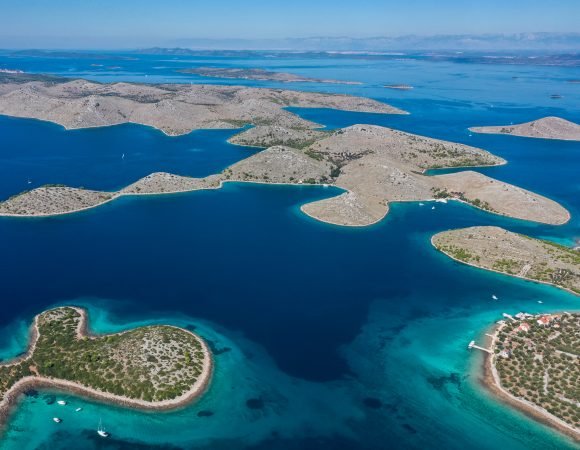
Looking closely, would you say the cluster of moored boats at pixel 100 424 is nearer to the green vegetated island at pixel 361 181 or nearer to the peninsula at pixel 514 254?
the green vegetated island at pixel 361 181

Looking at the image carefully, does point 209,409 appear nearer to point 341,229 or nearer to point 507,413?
point 507,413

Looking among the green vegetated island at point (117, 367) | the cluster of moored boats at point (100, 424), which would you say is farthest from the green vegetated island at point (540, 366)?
the cluster of moored boats at point (100, 424)

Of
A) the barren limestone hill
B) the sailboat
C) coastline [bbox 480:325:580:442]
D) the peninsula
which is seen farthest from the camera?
the barren limestone hill

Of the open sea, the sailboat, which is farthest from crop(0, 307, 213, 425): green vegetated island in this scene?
the sailboat

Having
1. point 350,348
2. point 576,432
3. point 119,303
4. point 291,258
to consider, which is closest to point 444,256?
point 291,258

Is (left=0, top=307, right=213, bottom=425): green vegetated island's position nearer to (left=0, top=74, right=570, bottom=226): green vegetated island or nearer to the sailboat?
the sailboat

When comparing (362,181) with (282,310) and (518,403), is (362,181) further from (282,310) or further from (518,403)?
(518,403)
